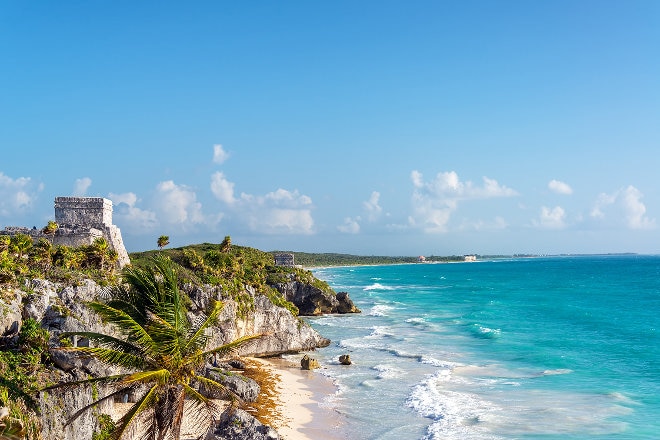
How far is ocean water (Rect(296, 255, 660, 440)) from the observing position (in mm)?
26312

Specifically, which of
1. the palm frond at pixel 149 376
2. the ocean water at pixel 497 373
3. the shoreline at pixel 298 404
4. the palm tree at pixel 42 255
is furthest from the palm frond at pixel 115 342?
the palm tree at pixel 42 255

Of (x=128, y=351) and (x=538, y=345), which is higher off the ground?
(x=128, y=351)

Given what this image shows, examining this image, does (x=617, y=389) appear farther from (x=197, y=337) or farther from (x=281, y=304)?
(x=197, y=337)

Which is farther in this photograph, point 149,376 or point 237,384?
point 237,384

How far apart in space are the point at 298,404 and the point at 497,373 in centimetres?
1532

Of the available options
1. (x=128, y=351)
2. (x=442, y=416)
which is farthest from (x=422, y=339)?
(x=128, y=351)

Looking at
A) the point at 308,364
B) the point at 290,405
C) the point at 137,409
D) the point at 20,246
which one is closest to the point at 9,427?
the point at 137,409

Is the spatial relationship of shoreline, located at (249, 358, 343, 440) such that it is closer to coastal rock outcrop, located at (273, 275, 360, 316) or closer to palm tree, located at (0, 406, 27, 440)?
palm tree, located at (0, 406, 27, 440)

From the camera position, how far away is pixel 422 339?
169 feet

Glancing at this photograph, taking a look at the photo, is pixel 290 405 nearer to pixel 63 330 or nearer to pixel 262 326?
pixel 63 330

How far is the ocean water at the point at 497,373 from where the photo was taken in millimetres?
26312

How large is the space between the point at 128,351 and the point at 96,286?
47.4 feet

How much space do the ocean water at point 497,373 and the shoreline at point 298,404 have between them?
796mm

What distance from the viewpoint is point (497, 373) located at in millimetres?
37344
